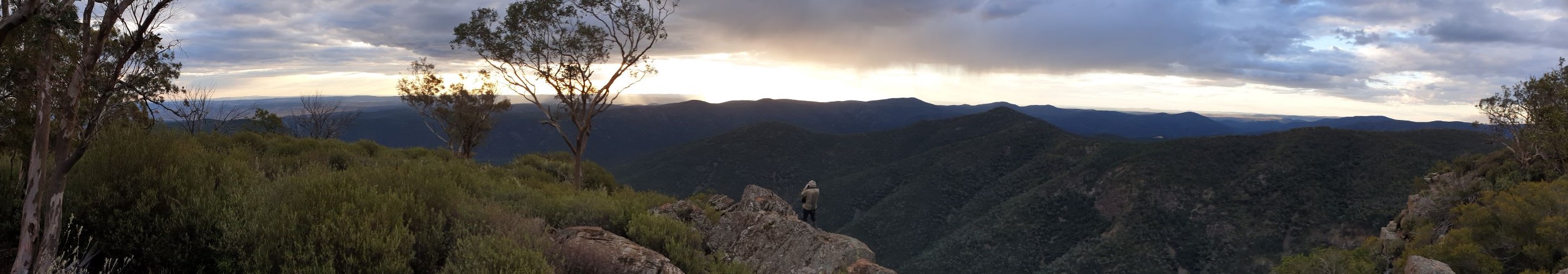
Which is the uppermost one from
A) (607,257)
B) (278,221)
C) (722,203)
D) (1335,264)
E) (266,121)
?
(278,221)

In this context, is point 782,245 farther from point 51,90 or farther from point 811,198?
point 51,90

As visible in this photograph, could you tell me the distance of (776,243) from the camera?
9953mm

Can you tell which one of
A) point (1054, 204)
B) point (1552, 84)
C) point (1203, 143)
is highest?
point (1552, 84)

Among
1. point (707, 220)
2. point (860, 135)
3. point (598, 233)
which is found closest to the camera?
point (598, 233)

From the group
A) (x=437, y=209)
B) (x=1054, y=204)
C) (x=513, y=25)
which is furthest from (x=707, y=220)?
(x=1054, y=204)

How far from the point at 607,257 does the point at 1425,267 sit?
51.9ft

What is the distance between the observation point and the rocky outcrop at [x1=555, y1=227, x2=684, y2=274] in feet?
20.2

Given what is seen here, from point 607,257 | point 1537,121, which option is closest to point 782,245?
point 607,257

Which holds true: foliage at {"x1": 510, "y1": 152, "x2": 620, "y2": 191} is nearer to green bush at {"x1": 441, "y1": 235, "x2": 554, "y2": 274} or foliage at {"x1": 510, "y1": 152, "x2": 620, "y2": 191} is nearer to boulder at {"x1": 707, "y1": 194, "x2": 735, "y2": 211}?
boulder at {"x1": 707, "y1": 194, "x2": 735, "y2": 211}

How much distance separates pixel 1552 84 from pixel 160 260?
4894cm

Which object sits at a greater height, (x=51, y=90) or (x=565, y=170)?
(x=51, y=90)

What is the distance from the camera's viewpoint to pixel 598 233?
7434 mm

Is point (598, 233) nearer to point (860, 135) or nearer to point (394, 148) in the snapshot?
point (394, 148)

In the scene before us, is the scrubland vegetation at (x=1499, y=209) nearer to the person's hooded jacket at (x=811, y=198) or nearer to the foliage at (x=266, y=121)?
the person's hooded jacket at (x=811, y=198)
